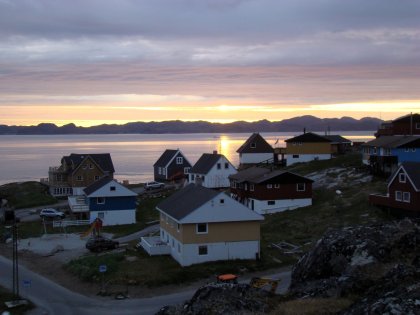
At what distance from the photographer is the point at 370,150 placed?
231ft

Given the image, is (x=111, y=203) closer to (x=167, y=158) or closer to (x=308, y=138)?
(x=167, y=158)

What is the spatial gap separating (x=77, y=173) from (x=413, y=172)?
55.2 metres

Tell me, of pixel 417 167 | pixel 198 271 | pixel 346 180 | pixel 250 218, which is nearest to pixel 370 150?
pixel 346 180

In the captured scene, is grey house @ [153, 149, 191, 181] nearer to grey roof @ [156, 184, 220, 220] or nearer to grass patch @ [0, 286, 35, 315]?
grey roof @ [156, 184, 220, 220]

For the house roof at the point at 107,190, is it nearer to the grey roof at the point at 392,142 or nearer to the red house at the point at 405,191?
the red house at the point at 405,191

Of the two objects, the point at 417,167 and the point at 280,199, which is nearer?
the point at 417,167

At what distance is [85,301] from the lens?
34.0 meters

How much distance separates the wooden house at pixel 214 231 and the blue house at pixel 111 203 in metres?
21.3

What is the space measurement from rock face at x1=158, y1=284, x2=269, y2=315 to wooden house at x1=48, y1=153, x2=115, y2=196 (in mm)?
70450

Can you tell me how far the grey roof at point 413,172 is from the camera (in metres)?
46.5

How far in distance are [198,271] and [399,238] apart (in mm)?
20631

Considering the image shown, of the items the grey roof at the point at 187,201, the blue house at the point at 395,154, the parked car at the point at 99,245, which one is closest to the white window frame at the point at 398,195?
the blue house at the point at 395,154

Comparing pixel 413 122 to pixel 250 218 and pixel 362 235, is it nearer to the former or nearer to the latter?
pixel 250 218

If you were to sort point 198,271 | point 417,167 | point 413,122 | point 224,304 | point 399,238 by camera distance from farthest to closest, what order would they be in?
point 413,122 < point 417,167 < point 198,271 < point 399,238 < point 224,304
